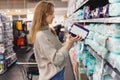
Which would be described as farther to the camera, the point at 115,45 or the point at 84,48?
the point at 84,48

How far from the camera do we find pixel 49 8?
2.42 m

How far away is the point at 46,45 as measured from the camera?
91.5 inches

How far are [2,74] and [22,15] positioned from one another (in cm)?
1759

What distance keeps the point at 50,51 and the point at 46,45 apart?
70mm

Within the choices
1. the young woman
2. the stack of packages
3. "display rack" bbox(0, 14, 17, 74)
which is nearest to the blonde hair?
the young woman

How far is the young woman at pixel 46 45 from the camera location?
2338 mm

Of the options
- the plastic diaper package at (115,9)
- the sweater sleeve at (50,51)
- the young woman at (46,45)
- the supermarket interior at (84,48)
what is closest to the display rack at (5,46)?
the supermarket interior at (84,48)

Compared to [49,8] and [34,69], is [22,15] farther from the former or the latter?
[49,8]

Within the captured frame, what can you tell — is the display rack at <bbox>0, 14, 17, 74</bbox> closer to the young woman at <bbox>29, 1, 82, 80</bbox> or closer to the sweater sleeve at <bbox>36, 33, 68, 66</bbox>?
the young woman at <bbox>29, 1, 82, 80</bbox>

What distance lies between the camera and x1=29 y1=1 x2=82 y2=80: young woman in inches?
92.0

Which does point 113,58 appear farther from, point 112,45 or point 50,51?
point 50,51

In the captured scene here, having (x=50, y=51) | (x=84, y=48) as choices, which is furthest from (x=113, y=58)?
(x=84, y=48)

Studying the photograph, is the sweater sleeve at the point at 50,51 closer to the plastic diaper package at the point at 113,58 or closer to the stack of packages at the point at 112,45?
the stack of packages at the point at 112,45

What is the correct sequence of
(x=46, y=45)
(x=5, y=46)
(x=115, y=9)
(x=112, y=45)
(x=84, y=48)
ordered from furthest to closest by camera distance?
(x=5, y=46), (x=84, y=48), (x=46, y=45), (x=112, y=45), (x=115, y=9)
